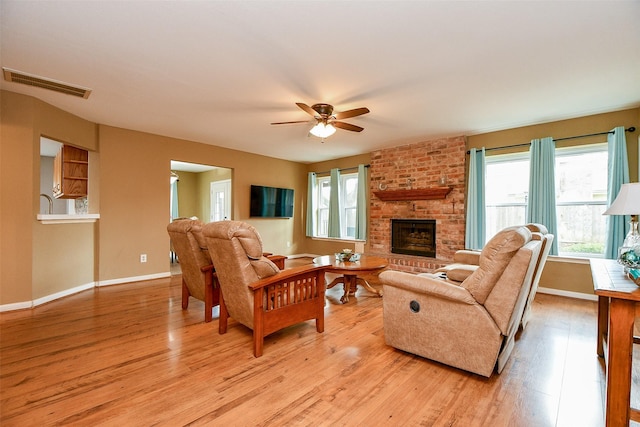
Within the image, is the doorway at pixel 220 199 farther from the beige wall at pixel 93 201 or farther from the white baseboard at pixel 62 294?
the white baseboard at pixel 62 294

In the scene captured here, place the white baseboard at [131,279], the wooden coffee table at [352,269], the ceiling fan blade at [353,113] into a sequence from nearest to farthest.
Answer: the ceiling fan blade at [353,113] → the wooden coffee table at [352,269] → the white baseboard at [131,279]

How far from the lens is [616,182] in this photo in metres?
3.46

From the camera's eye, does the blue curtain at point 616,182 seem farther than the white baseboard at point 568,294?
No

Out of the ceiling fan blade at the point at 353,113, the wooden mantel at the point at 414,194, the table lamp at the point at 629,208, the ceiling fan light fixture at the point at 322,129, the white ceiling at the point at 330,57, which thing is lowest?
the table lamp at the point at 629,208

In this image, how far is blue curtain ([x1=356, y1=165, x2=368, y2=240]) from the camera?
6045 millimetres

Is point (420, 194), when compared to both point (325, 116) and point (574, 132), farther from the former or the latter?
point (325, 116)

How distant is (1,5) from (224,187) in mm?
5679

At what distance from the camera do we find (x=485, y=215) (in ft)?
14.9

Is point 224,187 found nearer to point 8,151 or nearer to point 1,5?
point 8,151

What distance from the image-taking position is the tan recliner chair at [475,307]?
5.77 ft

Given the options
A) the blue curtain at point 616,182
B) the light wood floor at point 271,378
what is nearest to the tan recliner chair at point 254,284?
the light wood floor at point 271,378

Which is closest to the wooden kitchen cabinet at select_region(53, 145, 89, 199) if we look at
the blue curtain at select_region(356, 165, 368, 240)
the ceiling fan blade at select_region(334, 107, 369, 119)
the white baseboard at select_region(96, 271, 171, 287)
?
the white baseboard at select_region(96, 271, 171, 287)

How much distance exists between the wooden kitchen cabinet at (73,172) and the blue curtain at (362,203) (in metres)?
4.75

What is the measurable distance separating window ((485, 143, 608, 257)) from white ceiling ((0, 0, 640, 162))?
1.92ft
